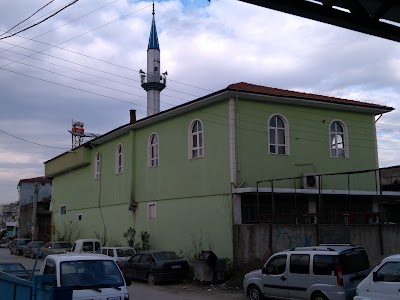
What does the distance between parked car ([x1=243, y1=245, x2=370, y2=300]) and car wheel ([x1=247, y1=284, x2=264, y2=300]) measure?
0.04m

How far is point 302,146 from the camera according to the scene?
2377 cm

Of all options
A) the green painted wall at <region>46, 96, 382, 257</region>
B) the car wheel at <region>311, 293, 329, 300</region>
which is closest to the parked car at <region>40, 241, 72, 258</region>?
the green painted wall at <region>46, 96, 382, 257</region>

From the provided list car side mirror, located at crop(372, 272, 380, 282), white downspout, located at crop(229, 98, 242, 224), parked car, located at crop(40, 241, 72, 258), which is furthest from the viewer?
parked car, located at crop(40, 241, 72, 258)

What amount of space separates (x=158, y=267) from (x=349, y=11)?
15543mm

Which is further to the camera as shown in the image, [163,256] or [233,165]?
[233,165]

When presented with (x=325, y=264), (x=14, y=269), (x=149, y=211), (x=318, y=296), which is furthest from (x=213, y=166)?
(x=14, y=269)

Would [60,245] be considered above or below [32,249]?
above

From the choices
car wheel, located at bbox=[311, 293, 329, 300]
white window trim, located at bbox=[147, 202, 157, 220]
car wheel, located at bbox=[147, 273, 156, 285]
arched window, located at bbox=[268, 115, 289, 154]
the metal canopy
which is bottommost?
car wheel, located at bbox=[147, 273, 156, 285]

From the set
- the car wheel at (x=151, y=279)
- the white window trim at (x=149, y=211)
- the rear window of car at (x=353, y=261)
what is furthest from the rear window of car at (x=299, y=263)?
the white window trim at (x=149, y=211)

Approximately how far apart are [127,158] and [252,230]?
1257 centimetres

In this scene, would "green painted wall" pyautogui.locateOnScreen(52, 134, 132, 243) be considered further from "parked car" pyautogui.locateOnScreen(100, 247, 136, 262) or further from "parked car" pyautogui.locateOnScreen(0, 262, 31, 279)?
"parked car" pyautogui.locateOnScreen(0, 262, 31, 279)

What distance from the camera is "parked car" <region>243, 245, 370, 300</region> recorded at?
12.7 meters

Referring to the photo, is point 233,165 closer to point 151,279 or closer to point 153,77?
point 151,279

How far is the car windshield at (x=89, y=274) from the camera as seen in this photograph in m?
9.97
